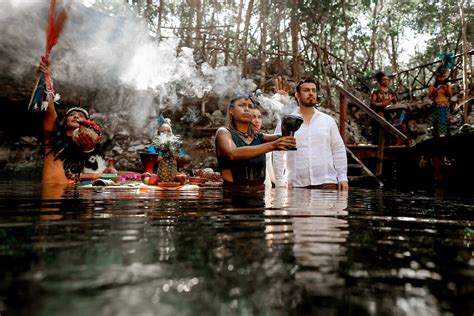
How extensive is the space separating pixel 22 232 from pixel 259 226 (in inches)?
26.9

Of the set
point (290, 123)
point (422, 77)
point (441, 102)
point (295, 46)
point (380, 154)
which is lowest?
point (290, 123)

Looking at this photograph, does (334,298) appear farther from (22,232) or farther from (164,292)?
(22,232)

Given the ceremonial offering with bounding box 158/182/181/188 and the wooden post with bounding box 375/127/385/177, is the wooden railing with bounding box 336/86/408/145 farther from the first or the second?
the ceremonial offering with bounding box 158/182/181/188

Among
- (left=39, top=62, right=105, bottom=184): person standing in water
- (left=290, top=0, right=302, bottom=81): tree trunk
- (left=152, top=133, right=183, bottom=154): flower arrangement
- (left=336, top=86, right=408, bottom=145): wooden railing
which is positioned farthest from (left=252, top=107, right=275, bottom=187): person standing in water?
(left=290, top=0, right=302, bottom=81): tree trunk

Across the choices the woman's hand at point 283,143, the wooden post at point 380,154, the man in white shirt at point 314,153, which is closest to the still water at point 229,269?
the woman's hand at point 283,143

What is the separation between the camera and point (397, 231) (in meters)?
1.13

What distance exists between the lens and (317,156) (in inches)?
167

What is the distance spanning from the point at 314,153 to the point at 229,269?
3.75m

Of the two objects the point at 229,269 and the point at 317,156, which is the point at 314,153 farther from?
the point at 229,269

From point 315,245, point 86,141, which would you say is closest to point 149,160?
point 86,141

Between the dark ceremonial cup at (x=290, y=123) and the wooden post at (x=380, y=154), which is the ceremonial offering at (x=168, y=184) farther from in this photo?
the wooden post at (x=380, y=154)

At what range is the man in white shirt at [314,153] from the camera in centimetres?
423

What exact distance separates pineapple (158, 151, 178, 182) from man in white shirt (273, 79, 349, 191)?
1306 millimetres

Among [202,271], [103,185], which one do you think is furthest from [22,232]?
[103,185]
